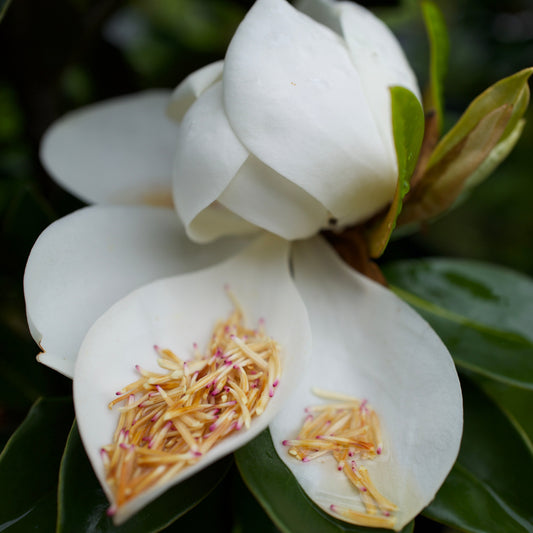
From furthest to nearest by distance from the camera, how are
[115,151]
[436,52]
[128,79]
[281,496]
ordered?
1. [128,79]
2. [115,151]
3. [436,52]
4. [281,496]

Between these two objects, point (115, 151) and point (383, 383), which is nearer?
point (383, 383)

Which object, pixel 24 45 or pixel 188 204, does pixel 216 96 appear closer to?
pixel 188 204

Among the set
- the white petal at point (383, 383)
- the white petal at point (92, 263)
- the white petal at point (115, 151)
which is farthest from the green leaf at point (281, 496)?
the white petal at point (115, 151)

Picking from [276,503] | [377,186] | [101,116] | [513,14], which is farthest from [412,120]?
[513,14]

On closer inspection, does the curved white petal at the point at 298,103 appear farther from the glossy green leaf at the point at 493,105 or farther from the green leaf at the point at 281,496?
the green leaf at the point at 281,496

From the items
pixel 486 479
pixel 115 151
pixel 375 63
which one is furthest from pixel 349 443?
pixel 115 151

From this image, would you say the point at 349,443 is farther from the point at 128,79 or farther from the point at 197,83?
the point at 128,79
